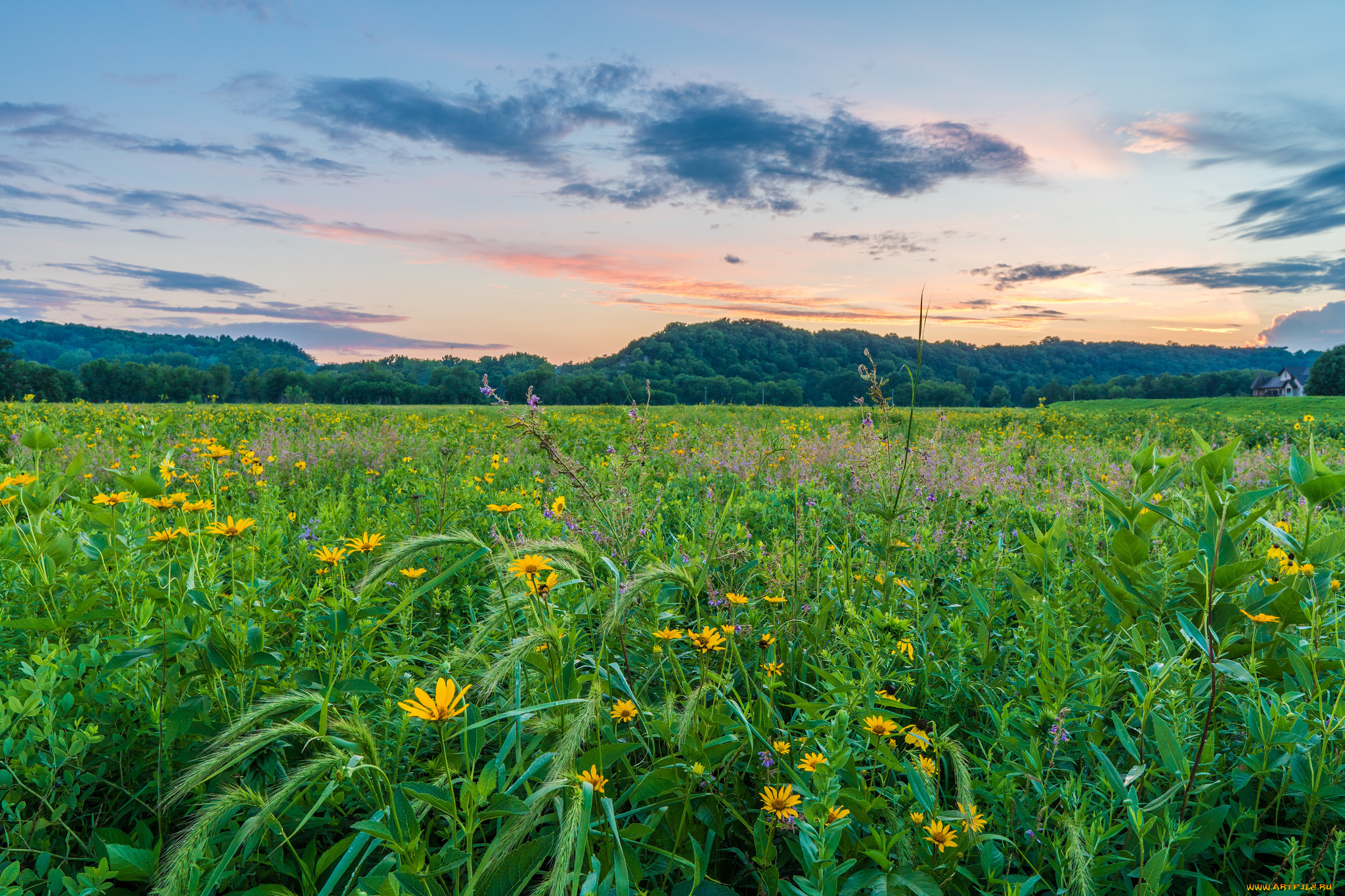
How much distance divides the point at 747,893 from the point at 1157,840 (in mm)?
994

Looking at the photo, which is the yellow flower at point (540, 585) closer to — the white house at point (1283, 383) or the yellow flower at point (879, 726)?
the yellow flower at point (879, 726)

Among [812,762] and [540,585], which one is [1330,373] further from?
[540,585]

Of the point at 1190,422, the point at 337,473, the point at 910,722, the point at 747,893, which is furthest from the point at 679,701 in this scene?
the point at 1190,422

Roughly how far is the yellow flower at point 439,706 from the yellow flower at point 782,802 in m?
0.75

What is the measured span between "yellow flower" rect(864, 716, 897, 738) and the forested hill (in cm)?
3727

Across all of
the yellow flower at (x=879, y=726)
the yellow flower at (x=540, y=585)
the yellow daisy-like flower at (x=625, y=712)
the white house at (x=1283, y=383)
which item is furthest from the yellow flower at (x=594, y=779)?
the white house at (x=1283, y=383)

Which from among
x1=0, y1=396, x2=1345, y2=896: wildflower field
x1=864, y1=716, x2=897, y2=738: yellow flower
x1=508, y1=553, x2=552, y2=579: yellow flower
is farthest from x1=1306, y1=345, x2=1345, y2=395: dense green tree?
x1=508, y1=553, x2=552, y2=579: yellow flower

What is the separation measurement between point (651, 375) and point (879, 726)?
45.7m

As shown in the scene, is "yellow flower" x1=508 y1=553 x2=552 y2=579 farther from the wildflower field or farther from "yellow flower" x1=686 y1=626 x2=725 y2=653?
"yellow flower" x1=686 y1=626 x2=725 y2=653

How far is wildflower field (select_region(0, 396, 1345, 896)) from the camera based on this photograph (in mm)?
1288

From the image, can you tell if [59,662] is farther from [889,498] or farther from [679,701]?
[889,498]

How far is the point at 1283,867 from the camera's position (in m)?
1.42

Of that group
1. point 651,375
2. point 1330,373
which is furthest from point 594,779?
point 1330,373

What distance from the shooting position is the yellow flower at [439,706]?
107 centimetres
